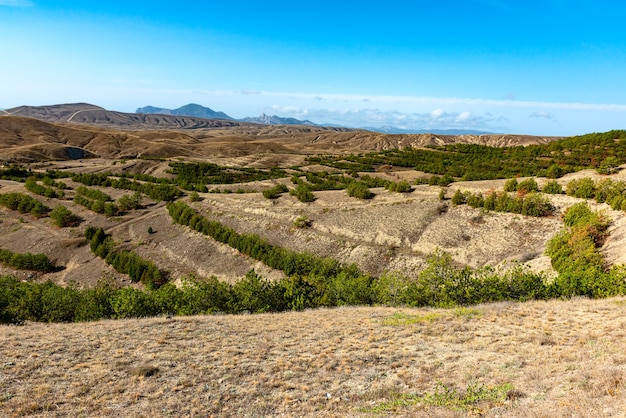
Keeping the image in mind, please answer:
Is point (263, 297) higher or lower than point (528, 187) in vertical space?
lower

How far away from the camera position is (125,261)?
63.0m

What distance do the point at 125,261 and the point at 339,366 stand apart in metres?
57.4

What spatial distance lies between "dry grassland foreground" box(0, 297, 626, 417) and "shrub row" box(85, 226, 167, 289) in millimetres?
31925

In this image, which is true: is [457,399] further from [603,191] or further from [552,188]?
[552,188]

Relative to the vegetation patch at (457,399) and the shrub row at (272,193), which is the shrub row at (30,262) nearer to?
the shrub row at (272,193)

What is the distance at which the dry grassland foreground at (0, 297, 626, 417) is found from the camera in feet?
46.1

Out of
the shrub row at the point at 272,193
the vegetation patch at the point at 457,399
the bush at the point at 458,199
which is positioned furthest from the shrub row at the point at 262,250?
the vegetation patch at the point at 457,399

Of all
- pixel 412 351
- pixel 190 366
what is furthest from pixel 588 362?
pixel 190 366

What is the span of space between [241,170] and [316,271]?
10407 cm

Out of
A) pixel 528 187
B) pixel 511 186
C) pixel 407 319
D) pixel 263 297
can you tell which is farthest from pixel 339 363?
pixel 511 186

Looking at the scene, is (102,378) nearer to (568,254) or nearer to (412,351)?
(412,351)

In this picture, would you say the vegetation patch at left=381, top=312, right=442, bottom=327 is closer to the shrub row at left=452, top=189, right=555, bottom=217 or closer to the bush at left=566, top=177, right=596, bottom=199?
the shrub row at left=452, top=189, right=555, bottom=217

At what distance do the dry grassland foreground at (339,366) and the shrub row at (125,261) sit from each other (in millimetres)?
31925

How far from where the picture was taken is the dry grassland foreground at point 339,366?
46.1 ft
